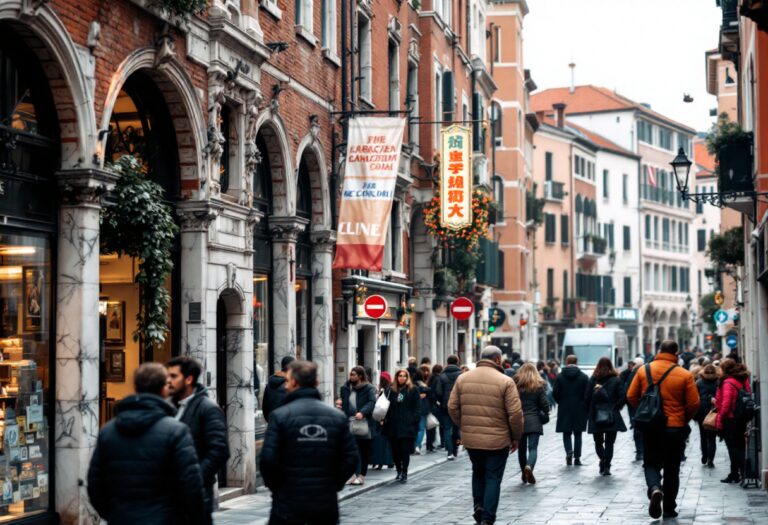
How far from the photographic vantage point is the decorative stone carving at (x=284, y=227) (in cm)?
2086

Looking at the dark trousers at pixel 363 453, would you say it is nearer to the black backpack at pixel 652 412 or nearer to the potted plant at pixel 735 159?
the black backpack at pixel 652 412

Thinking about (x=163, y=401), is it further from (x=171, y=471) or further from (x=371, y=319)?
(x=371, y=319)

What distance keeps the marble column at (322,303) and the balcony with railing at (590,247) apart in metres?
53.2

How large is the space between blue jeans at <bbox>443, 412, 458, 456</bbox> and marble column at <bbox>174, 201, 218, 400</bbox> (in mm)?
7911

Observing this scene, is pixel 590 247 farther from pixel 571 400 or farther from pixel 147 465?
pixel 147 465

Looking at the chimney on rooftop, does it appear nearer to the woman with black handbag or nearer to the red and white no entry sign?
the red and white no entry sign

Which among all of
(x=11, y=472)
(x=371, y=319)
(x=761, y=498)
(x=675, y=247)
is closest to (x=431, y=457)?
(x=371, y=319)

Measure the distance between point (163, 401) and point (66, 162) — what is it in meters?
6.44

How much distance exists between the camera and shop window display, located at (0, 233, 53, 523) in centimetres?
1253

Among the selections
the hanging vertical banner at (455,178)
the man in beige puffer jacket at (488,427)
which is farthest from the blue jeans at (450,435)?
the man in beige puffer jacket at (488,427)

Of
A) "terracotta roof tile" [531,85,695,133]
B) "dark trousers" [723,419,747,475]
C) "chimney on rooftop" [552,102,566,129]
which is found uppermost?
"terracotta roof tile" [531,85,695,133]

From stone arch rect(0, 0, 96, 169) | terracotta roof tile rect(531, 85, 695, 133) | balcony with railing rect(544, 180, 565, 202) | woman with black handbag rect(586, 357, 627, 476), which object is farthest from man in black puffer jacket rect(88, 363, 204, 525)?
terracotta roof tile rect(531, 85, 695, 133)

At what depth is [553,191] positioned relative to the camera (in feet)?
232

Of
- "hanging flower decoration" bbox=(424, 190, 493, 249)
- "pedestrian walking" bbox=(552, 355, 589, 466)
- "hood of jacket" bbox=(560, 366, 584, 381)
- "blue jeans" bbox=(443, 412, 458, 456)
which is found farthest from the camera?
"hanging flower decoration" bbox=(424, 190, 493, 249)
